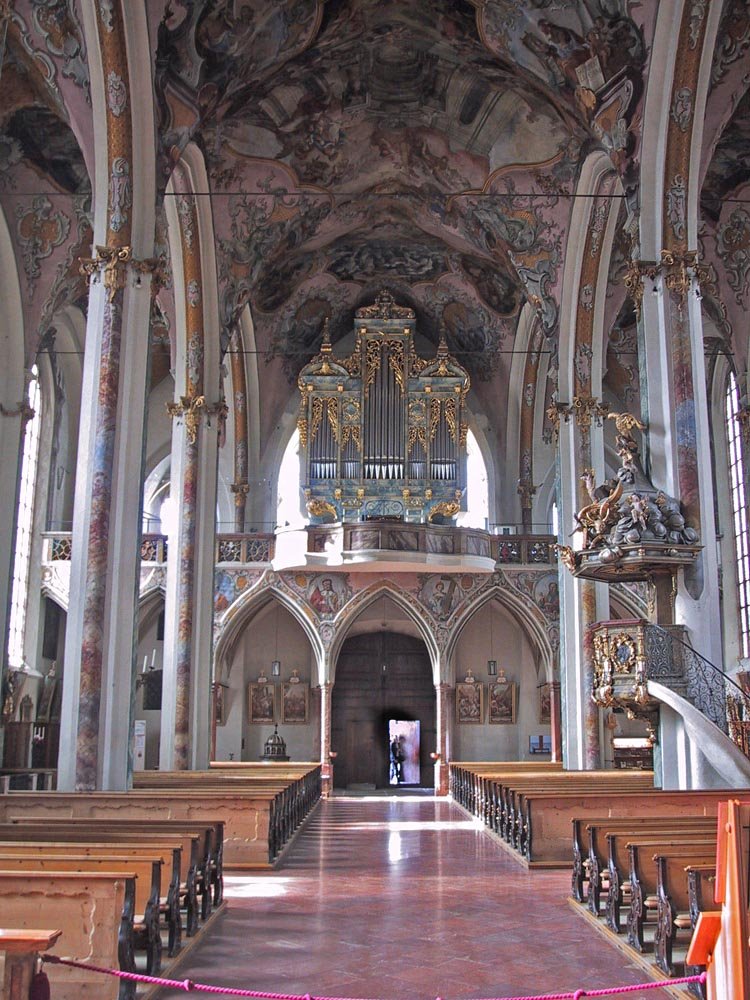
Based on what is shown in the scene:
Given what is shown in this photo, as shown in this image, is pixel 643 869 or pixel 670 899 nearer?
pixel 670 899

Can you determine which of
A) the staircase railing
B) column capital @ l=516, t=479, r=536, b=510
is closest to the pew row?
the staircase railing

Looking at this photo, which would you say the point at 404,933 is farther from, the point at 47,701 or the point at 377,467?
the point at 377,467

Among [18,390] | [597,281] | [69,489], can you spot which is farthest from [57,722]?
[597,281]

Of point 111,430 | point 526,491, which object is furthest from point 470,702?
point 111,430

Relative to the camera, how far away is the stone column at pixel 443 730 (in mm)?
24938

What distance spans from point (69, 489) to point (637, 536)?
55.6 ft

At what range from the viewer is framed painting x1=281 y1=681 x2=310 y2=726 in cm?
2734

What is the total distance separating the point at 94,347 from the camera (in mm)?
13398

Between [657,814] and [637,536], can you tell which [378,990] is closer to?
[657,814]

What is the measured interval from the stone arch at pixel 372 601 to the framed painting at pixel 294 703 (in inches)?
83.2

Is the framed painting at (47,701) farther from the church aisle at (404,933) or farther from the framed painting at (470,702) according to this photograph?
the church aisle at (404,933)

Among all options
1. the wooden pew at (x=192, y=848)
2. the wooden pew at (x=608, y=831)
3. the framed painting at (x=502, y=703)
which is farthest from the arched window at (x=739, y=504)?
the wooden pew at (x=192, y=848)

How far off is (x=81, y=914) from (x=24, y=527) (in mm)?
19844

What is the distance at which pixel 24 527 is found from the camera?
2436cm
